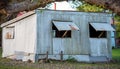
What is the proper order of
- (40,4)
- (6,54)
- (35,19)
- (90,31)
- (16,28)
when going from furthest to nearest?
(6,54), (16,28), (90,31), (35,19), (40,4)

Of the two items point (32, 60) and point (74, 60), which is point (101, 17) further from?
point (32, 60)

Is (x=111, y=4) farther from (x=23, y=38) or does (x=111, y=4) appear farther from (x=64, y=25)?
(x=23, y=38)

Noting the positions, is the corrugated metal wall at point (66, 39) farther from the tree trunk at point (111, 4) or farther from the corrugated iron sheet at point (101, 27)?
the tree trunk at point (111, 4)

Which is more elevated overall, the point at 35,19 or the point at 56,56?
the point at 35,19

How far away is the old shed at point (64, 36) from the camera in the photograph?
761 inches

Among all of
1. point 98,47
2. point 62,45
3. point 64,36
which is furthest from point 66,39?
point 98,47

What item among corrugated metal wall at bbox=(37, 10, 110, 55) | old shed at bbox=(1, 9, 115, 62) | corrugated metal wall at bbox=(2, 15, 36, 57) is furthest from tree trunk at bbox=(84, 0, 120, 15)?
corrugated metal wall at bbox=(2, 15, 36, 57)

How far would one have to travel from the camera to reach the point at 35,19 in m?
19.3

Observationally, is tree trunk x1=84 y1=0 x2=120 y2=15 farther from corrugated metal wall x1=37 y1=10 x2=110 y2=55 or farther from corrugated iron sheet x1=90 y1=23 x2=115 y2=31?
corrugated iron sheet x1=90 y1=23 x2=115 y2=31

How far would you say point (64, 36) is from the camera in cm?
1984

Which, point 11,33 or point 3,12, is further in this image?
point 11,33

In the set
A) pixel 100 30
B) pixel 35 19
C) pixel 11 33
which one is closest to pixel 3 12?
pixel 35 19

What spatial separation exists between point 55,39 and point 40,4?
34.3 feet

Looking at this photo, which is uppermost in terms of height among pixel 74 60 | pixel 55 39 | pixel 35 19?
pixel 35 19
